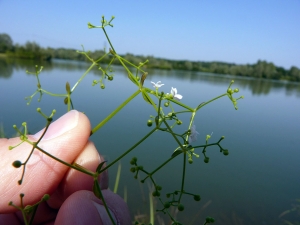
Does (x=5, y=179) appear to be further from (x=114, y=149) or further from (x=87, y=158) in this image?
(x=114, y=149)

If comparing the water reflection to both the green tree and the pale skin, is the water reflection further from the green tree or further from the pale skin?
the pale skin

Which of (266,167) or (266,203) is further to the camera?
(266,167)

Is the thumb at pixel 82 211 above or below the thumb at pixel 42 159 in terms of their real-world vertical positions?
below

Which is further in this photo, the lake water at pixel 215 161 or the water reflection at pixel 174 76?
the water reflection at pixel 174 76

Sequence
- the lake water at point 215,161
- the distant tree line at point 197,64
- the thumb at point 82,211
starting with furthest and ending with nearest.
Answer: the distant tree line at point 197,64 → the lake water at point 215,161 → the thumb at point 82,211

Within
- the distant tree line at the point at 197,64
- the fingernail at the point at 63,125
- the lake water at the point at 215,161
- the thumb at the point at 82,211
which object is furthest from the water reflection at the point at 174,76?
the thumb at the point at 82,211

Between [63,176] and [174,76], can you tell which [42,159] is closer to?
→ [63,176]

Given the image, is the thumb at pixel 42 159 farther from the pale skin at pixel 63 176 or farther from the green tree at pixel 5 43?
the green tree at pixel 5 43

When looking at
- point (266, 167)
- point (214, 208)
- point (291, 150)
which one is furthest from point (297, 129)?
point (214, 208)

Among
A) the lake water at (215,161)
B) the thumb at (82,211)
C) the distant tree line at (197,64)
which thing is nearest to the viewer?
the thumb at (82,211)
